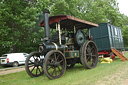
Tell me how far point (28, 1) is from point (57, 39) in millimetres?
10083

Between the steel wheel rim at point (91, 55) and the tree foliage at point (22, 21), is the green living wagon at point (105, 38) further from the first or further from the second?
the tree foliage at point (22, 21)

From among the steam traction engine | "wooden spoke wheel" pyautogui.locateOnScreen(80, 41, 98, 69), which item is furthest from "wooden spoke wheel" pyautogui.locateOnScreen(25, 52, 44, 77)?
"wooden spoke wheel" pyautogui.locateOnScreen(80, 41, 98, 69)

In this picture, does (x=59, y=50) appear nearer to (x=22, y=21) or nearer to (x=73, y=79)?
(x=73, y=79)

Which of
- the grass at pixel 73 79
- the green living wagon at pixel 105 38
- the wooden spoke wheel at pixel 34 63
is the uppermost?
the green living wagon at pixel 105 38

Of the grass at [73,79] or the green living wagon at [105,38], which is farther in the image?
the green living wagon at [105,38]

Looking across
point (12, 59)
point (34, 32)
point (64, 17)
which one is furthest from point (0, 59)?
A: point (64, 17)

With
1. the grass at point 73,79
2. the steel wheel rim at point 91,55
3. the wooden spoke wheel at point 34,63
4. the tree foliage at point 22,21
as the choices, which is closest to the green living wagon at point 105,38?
the steel wheel rim at point 91,55

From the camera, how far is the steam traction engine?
5117 mm

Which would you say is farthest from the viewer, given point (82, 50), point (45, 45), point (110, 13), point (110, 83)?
point (110, 13)

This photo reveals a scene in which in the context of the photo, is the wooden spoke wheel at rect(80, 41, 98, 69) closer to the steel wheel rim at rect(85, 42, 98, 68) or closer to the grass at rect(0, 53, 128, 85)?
the steel wheel rim at rect(85, 42, 98, 68)

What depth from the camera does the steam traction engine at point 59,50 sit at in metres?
5.12

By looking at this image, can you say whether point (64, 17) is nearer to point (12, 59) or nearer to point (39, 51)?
point (39, 51)

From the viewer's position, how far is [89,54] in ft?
22.7

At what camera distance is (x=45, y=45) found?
17.3 feet
